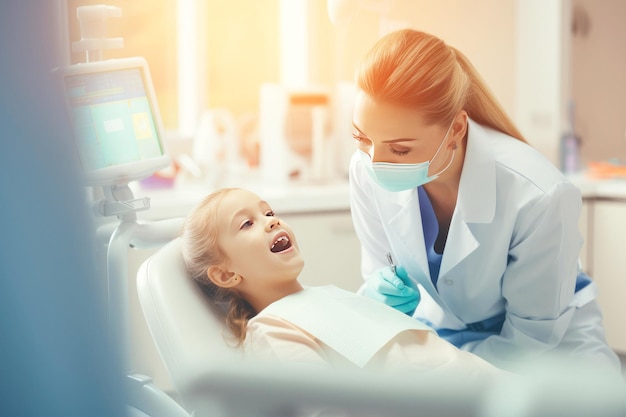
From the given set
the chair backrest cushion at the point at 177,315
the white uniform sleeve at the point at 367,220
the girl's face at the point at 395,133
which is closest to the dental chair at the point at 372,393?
the chair backrest cushion at the point at 177,315

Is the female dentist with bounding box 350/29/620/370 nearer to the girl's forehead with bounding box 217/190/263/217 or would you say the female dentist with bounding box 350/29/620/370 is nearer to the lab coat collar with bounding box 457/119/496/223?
the lab coat collar with bounding box 457/119/496/223

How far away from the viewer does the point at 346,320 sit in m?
1.37

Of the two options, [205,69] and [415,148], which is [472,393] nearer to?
[415,148]

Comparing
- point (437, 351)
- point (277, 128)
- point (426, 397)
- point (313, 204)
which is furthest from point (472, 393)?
point (277, 128)

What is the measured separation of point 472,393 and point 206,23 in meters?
2.53

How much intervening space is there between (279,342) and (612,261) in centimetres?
187

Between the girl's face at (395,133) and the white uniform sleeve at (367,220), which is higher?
the girl's face at (395,133)

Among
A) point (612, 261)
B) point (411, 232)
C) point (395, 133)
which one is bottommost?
point (612, 261)

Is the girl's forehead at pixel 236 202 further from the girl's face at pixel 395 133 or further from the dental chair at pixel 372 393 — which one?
the dental chair at pixel 372 393

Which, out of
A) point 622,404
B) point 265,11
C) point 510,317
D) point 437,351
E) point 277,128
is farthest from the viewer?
point 265,11

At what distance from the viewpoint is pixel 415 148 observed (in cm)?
139

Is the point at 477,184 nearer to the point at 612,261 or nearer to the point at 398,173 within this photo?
the point at 398,173

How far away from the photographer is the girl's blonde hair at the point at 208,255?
1.46 metres

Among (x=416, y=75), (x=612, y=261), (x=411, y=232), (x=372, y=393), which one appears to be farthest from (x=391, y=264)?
(x=612, y=261)
